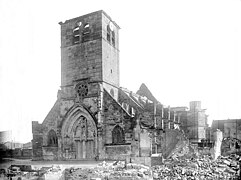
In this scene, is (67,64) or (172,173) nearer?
(172,173)

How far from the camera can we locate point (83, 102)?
73.2 ft

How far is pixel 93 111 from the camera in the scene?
70.8 feet

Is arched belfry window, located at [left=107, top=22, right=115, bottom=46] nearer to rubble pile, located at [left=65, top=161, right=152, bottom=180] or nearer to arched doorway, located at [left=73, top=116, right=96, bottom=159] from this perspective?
arched doorway, located at [left=73, top=116, right=96, bottom=159]

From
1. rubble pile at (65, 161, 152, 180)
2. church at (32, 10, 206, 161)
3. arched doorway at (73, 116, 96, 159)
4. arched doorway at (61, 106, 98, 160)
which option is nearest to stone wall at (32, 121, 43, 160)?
church at (32, 10, 206, 161)

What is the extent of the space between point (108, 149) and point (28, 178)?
7.77 m

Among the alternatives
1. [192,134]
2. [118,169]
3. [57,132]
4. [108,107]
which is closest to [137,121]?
[108,107]

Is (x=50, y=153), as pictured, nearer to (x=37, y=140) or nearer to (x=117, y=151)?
(x=37, y=140)

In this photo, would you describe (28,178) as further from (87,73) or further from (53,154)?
(87,73)

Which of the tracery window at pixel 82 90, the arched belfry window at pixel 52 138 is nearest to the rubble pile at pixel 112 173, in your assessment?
the tracery window at pixel 82 90

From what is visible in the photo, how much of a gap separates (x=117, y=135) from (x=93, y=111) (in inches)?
118

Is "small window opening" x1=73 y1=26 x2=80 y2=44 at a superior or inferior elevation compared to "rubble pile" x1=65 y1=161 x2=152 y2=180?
superior

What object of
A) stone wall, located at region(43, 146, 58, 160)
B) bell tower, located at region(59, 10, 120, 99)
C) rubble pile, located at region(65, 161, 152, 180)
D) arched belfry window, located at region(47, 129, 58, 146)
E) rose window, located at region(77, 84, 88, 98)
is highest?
bell tower, located at region(59, 10, 120, 99)

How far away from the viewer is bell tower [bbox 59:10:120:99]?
22531 millimetres

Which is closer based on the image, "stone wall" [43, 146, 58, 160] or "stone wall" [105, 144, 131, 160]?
"stone wall" [105, 144, 131, 160]
